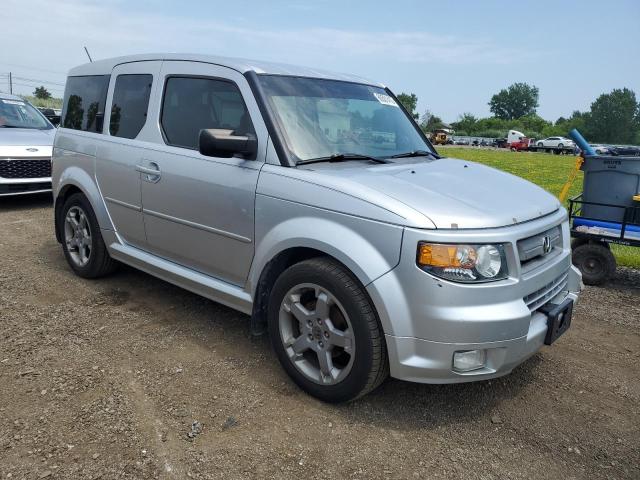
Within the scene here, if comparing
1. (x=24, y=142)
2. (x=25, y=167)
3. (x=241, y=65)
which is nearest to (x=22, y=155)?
(x=25, y=167)

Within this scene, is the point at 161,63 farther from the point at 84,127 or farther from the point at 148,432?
the point at 148,432

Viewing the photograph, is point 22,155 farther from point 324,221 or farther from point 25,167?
point 324,221

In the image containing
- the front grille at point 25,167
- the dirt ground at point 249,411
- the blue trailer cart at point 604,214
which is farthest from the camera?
the front grille at point 25,167

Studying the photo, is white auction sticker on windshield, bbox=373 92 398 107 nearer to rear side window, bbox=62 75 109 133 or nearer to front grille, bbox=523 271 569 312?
front grille, bbox=523 271 569 312

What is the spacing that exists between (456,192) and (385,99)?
1.57 m

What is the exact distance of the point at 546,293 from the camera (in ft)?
10.0

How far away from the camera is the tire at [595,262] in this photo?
5.53 metres

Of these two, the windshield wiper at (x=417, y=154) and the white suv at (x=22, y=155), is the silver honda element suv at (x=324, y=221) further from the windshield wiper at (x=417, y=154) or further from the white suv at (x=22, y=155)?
the white suv at (x=22, y=155)

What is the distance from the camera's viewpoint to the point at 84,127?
4.92 m

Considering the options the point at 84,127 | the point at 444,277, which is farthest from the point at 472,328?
the point at 84,127

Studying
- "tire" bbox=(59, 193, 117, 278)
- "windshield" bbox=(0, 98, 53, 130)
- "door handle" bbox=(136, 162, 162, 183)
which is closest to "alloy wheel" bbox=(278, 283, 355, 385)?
"door handle" bbox=(136, 162, 162, 183)

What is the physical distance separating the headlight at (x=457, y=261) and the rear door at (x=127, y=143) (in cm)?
245

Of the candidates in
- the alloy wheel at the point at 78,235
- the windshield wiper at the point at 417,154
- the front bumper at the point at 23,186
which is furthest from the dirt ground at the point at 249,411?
the front bumper at the point at 23,186

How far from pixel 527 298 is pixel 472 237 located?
1.69 ft
